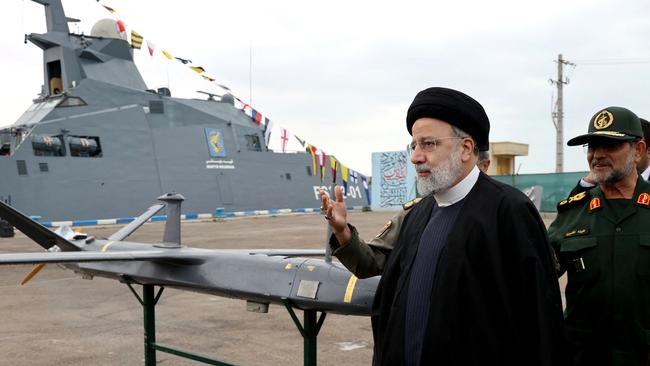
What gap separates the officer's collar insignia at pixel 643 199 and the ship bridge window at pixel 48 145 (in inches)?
911

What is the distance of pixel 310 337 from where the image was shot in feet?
15.0

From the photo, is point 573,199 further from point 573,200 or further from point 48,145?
point 48,145

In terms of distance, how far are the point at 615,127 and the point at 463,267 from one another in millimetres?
1246

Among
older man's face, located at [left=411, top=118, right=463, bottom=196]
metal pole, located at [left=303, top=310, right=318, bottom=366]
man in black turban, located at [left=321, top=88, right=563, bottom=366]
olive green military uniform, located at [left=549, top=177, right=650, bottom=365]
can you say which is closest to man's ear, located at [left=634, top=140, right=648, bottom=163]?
olive green military uniform, located at [left=549, top=177, right=650, bottom=365]

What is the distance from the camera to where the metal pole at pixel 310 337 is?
453cm

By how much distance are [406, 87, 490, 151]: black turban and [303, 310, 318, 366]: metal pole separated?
2654 mm

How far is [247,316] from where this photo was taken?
26.5 ft

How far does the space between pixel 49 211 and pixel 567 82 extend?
26871 mm

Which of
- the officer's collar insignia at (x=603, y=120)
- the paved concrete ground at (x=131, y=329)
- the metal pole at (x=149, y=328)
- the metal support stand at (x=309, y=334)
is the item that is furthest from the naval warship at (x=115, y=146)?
the officer's collar insignia at (x=603, y=120)

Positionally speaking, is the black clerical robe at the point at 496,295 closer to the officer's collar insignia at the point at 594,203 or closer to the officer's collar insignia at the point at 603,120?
the officer's collar insignia at the point at 594,203

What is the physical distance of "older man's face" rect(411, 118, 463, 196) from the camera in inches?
92.2

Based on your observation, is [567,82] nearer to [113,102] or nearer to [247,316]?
[113,102]

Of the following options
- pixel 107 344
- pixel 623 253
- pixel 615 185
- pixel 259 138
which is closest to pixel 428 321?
pixel 623 253

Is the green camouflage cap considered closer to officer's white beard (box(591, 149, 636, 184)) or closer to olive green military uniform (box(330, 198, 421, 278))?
officer's white beard (box(591, 149, 636, 184))
